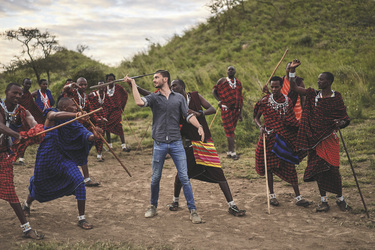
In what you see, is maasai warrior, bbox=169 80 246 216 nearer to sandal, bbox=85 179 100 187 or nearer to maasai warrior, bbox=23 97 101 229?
maasai warrior, bbox=23 97 101 229

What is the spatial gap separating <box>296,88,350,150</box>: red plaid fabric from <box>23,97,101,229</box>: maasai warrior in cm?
307

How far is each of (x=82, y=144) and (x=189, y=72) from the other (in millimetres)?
13314

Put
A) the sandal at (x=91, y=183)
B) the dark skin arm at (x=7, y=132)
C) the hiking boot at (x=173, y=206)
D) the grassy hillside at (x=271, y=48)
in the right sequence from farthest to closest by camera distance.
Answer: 1. the grassy hillside at (x=271, y=48)
2. the sandal at (x=91, y=183)
3. the hiking boot at (x=173, y=206)
4. the dark skin arm at (x=7, y=132)

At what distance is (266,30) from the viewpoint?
2145cm

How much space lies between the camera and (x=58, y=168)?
4.63 m

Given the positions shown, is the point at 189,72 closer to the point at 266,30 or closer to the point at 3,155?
the point at 266,30

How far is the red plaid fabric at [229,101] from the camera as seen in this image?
8781mm

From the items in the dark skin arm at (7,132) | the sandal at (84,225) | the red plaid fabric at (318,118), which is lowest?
the sandal at (84,225)

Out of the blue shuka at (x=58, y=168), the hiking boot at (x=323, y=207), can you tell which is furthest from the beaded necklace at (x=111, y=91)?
the hiking boot at (x=323, y=207)

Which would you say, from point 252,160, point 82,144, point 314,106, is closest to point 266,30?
point 252,160

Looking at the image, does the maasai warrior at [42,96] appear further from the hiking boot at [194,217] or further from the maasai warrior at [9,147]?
the hiking boot at [194,217]

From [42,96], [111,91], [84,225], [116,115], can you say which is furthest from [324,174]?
[42,96]

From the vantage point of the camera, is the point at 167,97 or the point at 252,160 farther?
the point at 252,160

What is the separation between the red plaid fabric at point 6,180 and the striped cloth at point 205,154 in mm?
2426
